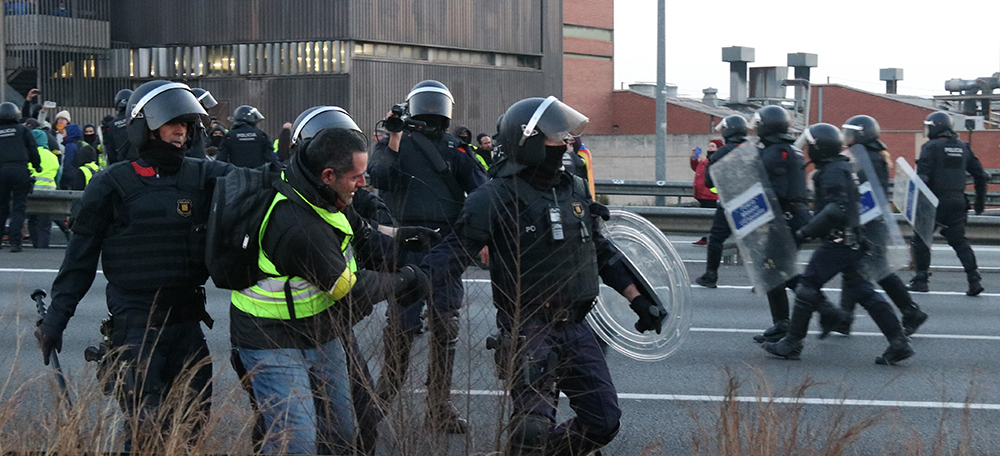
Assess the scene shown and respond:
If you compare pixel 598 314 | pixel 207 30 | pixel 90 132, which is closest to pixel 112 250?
pixel 598 314

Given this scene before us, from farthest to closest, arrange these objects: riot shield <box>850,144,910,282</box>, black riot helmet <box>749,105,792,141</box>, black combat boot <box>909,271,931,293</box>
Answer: black combat boot <box>909,271,931,293</box> < black riot helmet <box>749,105,792,141</box> < riot shield <box>850,144,910,282</box>

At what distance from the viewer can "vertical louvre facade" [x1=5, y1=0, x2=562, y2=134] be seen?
35062 millimetres

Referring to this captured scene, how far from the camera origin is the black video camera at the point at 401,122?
6.13 meters

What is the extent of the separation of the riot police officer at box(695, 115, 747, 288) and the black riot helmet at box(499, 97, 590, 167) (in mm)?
5411

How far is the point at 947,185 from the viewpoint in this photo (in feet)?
34.9

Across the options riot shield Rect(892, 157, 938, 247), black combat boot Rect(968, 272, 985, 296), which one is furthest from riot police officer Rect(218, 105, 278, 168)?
black combat boot Rect(968, 272, 985, 296)

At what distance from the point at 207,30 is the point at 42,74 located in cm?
535

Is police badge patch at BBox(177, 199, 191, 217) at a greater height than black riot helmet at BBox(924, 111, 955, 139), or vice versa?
black riot helmet at BBox(924, 111, 955, 139)

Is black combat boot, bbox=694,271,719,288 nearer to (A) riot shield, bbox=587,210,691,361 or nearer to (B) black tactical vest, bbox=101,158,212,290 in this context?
(A) riot shield, bbox=587,210,691,361

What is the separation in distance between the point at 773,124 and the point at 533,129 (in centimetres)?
450

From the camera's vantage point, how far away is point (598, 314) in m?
5.11

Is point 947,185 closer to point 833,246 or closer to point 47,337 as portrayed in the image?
point 833,246

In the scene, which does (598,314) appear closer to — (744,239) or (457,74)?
(744,239)

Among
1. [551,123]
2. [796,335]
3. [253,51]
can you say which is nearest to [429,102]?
[551,123]
